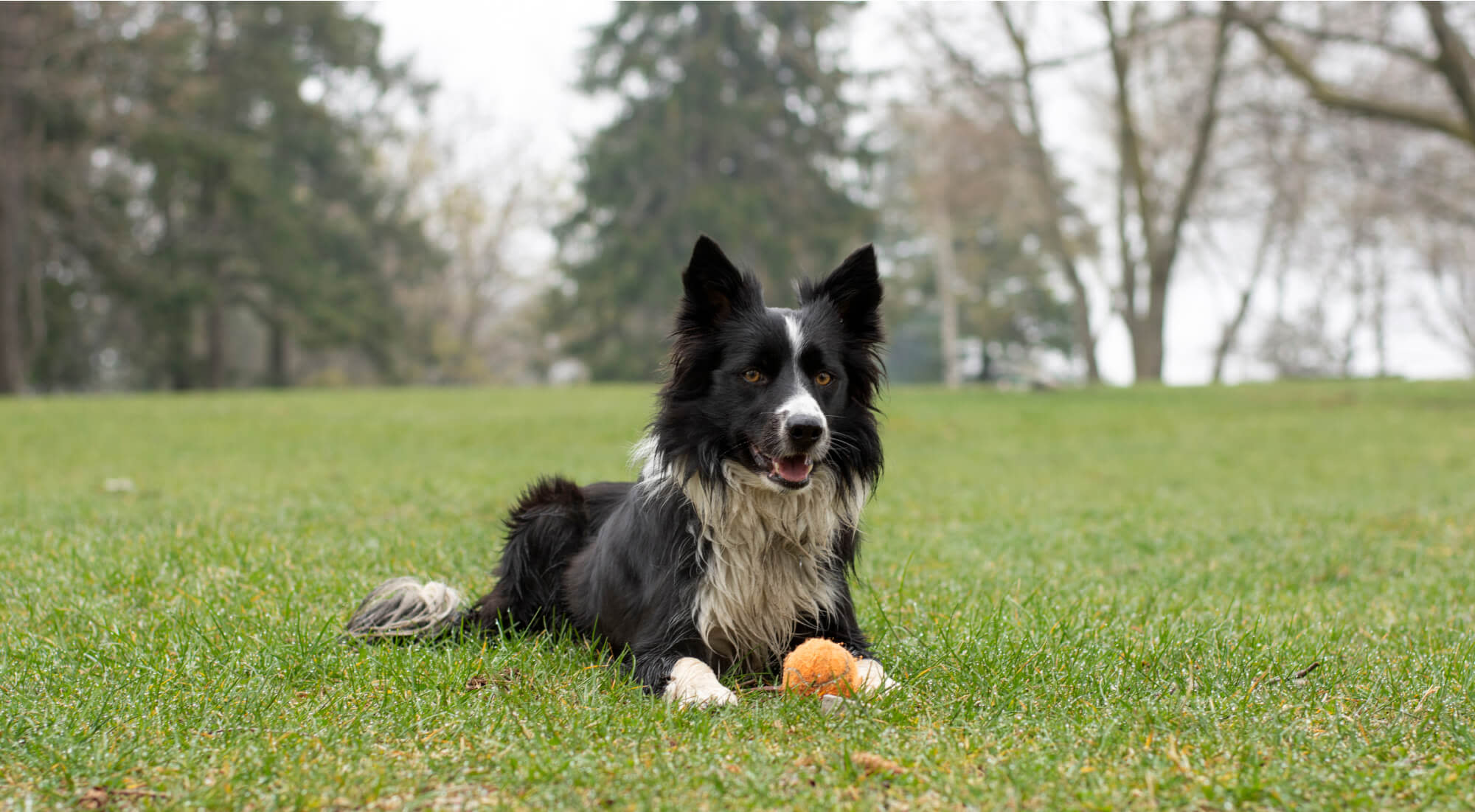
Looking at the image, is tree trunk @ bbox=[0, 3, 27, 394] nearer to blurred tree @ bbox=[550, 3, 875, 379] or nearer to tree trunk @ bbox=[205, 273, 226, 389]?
tree trunk @ bbox=[205, 273, 226, 389]

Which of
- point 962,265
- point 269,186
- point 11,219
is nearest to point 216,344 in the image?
point 269,186

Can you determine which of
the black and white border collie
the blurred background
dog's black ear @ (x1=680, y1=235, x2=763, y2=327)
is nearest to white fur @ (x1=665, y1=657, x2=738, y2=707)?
the black and white border collie

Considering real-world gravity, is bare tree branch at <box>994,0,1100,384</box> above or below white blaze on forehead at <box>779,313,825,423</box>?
above

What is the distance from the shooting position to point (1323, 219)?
125 ft

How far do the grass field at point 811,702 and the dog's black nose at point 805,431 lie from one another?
85cm

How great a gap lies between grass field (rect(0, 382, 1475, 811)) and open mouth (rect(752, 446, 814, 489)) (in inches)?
28.9

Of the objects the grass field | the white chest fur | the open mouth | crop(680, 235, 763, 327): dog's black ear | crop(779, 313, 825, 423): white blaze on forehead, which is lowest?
the grass field

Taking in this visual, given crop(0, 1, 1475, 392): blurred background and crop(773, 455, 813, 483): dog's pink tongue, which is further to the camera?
crop(0, 1, 1475, 392): blurred background

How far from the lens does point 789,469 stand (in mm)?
3715

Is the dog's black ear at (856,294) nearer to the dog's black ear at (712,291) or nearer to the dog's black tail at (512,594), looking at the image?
the dog's black ear at (712,291)

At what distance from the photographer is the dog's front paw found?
11.5 ft

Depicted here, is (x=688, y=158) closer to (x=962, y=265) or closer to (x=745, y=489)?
(x=962, y=265)

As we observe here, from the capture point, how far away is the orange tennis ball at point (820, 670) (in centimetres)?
354

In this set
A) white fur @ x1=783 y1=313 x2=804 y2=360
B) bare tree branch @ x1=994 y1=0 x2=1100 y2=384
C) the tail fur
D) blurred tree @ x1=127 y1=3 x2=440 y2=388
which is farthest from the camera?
bare tree branch @ x1=994 y1=0 x2=1100 y2=384
